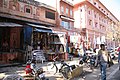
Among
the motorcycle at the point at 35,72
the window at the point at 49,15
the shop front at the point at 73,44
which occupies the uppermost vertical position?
the window at the point at 49,15

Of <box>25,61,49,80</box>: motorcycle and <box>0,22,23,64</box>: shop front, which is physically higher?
<box>0,22,23,64</box>: shop front

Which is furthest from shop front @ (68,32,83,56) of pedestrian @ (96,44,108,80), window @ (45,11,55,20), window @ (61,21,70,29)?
pedestrian @ (96,44,108,80)

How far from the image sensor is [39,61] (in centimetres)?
1644

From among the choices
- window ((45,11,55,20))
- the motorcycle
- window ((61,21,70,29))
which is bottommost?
the motorcycle

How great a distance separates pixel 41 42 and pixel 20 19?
4.24 meters

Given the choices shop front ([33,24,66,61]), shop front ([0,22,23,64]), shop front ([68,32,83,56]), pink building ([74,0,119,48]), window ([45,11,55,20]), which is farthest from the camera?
pink building ([74,0,119,48])

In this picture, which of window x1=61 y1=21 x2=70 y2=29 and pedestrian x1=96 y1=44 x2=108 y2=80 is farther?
window x1=61 y1=21 x2=70 y2=29

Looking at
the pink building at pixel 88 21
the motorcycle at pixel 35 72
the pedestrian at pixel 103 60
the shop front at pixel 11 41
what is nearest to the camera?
the motorcycle at pixel 35 72

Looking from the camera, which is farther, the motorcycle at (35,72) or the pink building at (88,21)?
the pink building at (88,21)

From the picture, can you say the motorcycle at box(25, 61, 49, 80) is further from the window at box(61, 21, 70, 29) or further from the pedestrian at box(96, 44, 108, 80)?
the window at box(61, 21, 70, 29)

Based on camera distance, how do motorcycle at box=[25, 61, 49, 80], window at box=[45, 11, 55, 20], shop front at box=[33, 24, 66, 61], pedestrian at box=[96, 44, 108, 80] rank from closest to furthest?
motorcycle at box=[25, 61, 49, 80] < pedestrian at box=[96, 44, 108, 80] < shop front at box=[33, 24, 66, 61] < window at box=[45, 11, 55, 20]

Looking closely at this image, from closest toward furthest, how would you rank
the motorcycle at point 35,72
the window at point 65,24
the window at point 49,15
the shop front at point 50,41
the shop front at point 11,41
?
the motorcycle at point 35,72 → the shop front at point 11,41 → the shop front at point 50,41 → the window at point 49,15 → the window at point 65,24

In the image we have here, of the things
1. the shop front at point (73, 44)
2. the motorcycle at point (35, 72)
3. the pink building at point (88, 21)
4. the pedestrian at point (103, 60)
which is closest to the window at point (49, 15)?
the shop front at point (73, 44)

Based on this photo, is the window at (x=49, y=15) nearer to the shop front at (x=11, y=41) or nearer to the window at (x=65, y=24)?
the window at (x=65, y=24)
